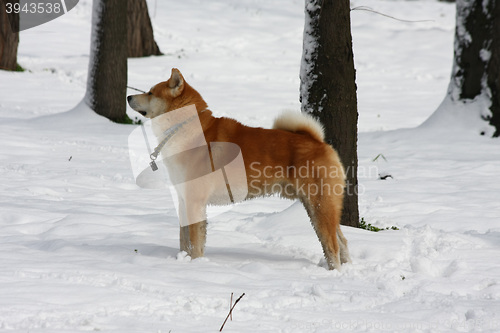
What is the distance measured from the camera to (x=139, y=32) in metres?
18.0

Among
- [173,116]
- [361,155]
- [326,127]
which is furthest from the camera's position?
[361,155]

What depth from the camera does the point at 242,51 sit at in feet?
68.3

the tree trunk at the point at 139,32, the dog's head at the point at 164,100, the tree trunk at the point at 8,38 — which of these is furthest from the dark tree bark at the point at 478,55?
the tree trunk at the point at 8,38

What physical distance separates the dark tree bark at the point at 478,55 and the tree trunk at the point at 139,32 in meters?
9.73

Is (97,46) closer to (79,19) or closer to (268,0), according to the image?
(79,19)

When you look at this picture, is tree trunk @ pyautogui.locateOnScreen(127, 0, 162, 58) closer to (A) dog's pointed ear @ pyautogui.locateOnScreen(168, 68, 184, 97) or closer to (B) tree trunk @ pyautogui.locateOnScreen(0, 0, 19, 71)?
(B) tree trunk @ pyautogui.locateOnScreen(0, 0, 19, 71)

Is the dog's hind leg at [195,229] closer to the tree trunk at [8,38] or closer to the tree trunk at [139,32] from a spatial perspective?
the tree trunk at [8,38]

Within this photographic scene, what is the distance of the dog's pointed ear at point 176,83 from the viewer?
16.4 ft

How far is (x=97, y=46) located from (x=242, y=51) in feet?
33.3

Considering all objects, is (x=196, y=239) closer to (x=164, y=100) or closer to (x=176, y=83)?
(x=164, y=100)

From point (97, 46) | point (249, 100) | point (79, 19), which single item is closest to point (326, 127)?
point (97, 46)

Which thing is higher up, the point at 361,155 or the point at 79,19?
the point at 79,19

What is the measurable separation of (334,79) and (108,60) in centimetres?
655

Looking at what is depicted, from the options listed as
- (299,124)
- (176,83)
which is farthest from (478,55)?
(176,83)
